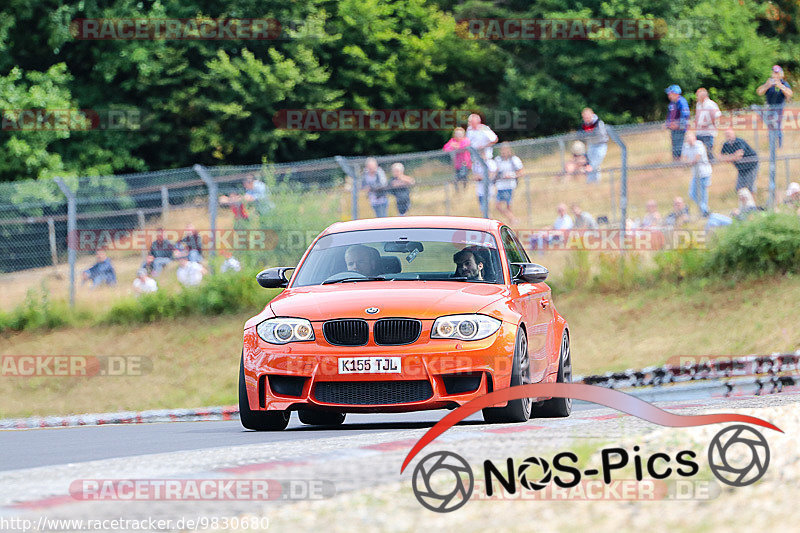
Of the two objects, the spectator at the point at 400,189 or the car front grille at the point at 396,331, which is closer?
the car front grille at the point at 396,331

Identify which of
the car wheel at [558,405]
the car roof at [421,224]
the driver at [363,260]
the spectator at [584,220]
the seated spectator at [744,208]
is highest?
the car roof at [421,224]

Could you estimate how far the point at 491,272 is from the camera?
1074cm

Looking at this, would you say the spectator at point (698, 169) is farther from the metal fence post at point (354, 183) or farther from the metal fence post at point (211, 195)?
the metal fence post at point (211, 195)

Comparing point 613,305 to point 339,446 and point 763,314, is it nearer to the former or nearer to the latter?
point 763,314

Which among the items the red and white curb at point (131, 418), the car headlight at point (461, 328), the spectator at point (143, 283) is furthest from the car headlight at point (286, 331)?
the spectator at point (143, 283)

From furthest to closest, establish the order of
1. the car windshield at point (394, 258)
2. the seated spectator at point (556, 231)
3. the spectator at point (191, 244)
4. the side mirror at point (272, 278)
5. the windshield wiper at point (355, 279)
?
the spectator at point (191, 244) < the seated spectator at point (556, 231) < the side mirror at point (272, 278) < the car windshield at point (394, 258) < the windshield wiper at point (355, 279)

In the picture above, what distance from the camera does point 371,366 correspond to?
9.41 metres

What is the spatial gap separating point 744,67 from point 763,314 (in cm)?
3723

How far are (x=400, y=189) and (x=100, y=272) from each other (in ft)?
20.4

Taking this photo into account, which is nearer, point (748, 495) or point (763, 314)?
point (748, 495)

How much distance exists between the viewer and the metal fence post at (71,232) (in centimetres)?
2397

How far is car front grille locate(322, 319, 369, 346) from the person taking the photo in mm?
9539

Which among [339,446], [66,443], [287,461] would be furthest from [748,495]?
[66,443]

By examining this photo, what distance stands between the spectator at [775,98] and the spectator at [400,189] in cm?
605
